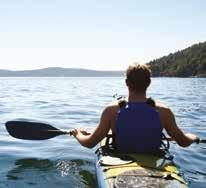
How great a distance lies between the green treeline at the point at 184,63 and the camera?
142250 millimetres

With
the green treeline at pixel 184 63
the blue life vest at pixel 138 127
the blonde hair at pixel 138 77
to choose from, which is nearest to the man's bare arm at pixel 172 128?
the blue life vest at pixel 138 127

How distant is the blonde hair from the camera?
6008 mm

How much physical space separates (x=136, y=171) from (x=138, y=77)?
4.32ft

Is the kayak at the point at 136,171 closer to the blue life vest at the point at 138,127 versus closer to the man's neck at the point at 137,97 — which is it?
the blue life vest at the point at 138,127

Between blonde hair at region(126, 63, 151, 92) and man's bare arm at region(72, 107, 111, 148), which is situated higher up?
blonde hair at region(126, 63, 151, 92)

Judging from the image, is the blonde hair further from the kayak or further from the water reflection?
the water reflection

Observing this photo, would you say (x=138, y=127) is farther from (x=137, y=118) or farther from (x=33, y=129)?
(x=33, y=129)

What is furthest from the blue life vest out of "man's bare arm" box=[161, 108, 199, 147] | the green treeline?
the green treeline

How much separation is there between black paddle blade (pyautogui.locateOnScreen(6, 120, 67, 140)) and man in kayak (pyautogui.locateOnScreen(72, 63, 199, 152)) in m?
2.23

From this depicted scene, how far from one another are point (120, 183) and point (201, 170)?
425 cm

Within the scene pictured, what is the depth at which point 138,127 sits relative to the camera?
245 inches

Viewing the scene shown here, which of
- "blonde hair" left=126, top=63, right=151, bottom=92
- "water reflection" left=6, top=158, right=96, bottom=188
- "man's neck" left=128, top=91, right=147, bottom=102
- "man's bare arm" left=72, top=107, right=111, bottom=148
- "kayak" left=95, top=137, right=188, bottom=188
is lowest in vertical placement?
"water reflection" left=6, top=158, right=96, bottom=188

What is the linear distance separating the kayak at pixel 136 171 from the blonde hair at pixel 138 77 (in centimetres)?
102

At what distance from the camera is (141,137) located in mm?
6289
